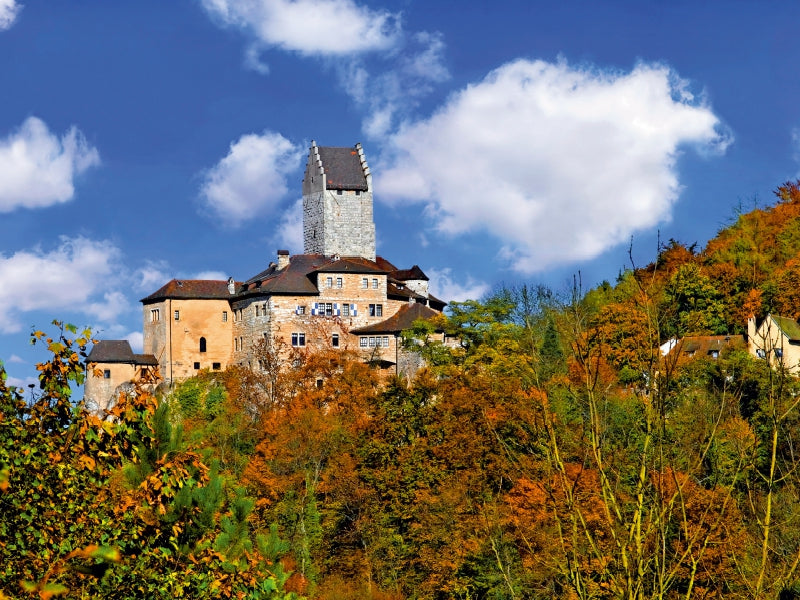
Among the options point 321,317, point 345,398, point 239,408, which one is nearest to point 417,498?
point 345,398

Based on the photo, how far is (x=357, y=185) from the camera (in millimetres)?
82062

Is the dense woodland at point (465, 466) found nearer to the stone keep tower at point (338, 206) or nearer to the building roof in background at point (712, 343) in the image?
the building roof in background at point (712, 343)

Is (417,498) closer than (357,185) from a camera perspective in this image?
Yes

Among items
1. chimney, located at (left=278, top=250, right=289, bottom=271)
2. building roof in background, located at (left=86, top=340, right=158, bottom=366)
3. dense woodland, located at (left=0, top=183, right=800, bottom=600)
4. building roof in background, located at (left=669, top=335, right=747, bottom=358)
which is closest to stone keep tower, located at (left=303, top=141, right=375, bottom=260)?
chimney, located at (left=278, top=250, right=289, bottom=271)

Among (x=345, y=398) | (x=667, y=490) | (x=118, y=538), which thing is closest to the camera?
(x=118, y=538)

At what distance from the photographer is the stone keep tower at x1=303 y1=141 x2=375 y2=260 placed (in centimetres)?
8038

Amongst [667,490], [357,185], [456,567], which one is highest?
[357,185]

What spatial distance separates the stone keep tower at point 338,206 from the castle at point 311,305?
7 centimetres

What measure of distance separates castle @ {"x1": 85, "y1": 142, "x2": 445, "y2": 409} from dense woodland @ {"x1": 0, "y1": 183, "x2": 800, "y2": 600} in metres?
2.75

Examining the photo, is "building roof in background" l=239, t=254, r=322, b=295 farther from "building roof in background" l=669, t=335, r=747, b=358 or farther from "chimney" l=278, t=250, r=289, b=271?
"building roof in background" l=669, t=335, r=747, b=358

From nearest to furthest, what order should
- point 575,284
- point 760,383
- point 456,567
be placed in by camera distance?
point 575,284 < point 456,567 < point 760,383

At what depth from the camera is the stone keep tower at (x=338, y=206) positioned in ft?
264

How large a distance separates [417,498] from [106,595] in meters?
31.0

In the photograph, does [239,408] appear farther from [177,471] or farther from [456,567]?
[177,471]
